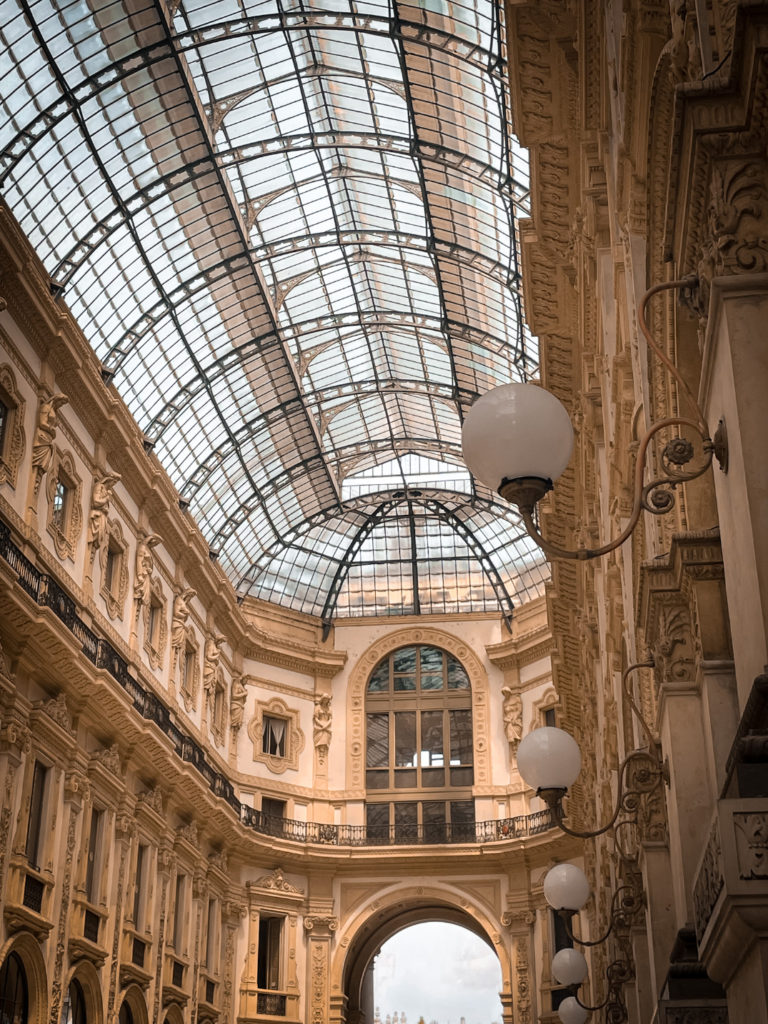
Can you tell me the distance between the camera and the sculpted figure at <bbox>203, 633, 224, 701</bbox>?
34.0 meters

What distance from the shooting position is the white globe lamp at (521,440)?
510cm

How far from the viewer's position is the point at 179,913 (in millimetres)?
30031

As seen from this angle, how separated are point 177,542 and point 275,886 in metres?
10.9

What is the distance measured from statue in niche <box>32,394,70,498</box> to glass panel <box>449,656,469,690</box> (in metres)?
20.0

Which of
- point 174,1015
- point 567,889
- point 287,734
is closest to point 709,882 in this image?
point 567,889

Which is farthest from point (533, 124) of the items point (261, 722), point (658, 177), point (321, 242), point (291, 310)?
point (261, 722)

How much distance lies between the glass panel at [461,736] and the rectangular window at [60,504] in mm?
18506

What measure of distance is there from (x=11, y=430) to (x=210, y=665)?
13.8m

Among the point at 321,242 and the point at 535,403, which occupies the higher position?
the point at 321,242

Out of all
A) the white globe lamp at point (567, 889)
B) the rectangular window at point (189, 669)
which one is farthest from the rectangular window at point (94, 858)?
the white globe lamp at point (567, 889)

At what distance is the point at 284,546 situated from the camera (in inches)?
1608

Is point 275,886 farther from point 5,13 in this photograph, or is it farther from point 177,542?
point 5,13

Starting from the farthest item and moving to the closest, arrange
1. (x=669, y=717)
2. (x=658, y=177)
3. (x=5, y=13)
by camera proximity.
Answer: (x=5, y=13) → (x=669, y=717) → (x=658, y=177)

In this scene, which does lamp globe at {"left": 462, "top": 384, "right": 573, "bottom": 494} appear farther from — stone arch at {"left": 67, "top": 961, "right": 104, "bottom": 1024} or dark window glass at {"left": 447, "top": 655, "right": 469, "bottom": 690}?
dark window glass at {"left": 447, "top": 655, "right": 469, "bottom": 690}
